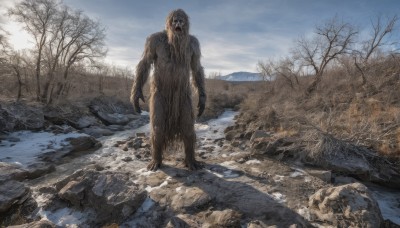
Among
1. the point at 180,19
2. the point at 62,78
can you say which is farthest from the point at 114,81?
the point at 180,19

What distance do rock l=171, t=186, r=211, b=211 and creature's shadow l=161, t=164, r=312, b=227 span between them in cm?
12

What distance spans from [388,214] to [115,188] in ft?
11.0

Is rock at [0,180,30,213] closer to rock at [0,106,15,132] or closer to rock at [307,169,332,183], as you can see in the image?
rock at [307,169,332,183]

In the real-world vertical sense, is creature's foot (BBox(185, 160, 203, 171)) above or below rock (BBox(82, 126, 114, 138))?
above

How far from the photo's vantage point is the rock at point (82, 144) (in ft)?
26.9

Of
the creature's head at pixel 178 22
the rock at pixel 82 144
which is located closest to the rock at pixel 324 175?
the creature's head at pixel 178 22

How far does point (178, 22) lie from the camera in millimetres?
3832

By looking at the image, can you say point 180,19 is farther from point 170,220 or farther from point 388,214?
point 388,214

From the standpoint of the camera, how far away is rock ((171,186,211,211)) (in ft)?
10.6

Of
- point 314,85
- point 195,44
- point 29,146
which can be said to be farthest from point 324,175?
point 314,85

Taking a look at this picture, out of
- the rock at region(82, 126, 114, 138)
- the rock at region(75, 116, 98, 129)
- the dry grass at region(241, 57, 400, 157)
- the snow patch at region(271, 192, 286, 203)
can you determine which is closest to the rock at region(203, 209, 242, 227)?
the snow patch at region(271, 192, 286, 203)

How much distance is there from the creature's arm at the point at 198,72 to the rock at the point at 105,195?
64.5 inches

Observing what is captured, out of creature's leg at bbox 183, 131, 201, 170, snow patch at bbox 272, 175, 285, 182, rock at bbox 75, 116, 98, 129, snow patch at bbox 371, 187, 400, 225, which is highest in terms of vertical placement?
creature's leg at bbox 183, 131, 201, 170

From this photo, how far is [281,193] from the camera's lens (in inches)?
137
